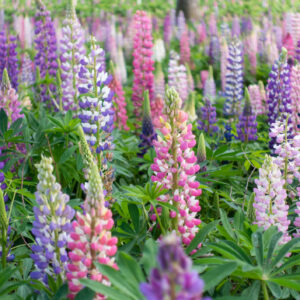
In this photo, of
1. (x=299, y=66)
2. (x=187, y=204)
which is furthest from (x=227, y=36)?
(x=187, y=204)

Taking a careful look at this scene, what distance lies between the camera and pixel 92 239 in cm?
179

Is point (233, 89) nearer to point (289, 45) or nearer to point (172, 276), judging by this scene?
point (289, 45)

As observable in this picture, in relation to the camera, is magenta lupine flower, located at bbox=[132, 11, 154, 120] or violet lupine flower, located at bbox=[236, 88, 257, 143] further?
magenta lupine flower, located at bbox=[132, 11, 154, 120]

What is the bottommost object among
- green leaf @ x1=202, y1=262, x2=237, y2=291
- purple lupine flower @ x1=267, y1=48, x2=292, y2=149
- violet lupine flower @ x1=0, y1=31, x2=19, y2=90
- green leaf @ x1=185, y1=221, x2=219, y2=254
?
green leaf @ x1=185, y1=221, x2=219, y2=254

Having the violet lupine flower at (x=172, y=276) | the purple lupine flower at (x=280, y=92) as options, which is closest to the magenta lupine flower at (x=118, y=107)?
the purple lupine flower at (x=280, y=92)

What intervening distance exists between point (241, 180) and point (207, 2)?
15.8 metres

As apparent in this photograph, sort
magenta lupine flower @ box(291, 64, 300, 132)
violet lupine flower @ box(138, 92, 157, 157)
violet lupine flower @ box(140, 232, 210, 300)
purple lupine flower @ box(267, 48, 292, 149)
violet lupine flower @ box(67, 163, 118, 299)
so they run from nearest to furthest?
1. violet lupine flower @ box(140, 232, 210, 300)
2. violet lupine flower @ box(67, 163, 118, 299)
3. violet lupine flower @ box(138, 92, 157, 157)
4. purple lupine flower @ box(267, 48, 292, 149)
5. magenta lupine flower @ box(291, 64, 300, 132)

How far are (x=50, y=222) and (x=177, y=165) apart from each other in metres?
0.71

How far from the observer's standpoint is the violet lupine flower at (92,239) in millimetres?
1769

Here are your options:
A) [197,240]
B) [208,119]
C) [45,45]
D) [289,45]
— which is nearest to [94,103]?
[197,240]

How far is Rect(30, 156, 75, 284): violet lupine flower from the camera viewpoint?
1903 mm

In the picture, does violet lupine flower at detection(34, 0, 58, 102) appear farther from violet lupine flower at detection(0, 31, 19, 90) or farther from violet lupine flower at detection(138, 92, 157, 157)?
violet lupine flower at detection(138, 92, 157, 157)

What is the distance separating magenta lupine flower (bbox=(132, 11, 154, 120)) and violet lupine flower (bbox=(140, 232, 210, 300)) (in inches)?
168

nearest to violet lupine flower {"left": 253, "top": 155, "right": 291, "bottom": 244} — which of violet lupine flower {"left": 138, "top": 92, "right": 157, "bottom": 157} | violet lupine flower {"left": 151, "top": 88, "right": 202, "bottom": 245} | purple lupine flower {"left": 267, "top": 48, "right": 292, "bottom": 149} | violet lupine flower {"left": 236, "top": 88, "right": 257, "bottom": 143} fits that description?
violet lupine flower {"left": 151, "top": 88, "right": 202, "bottom": 245}
